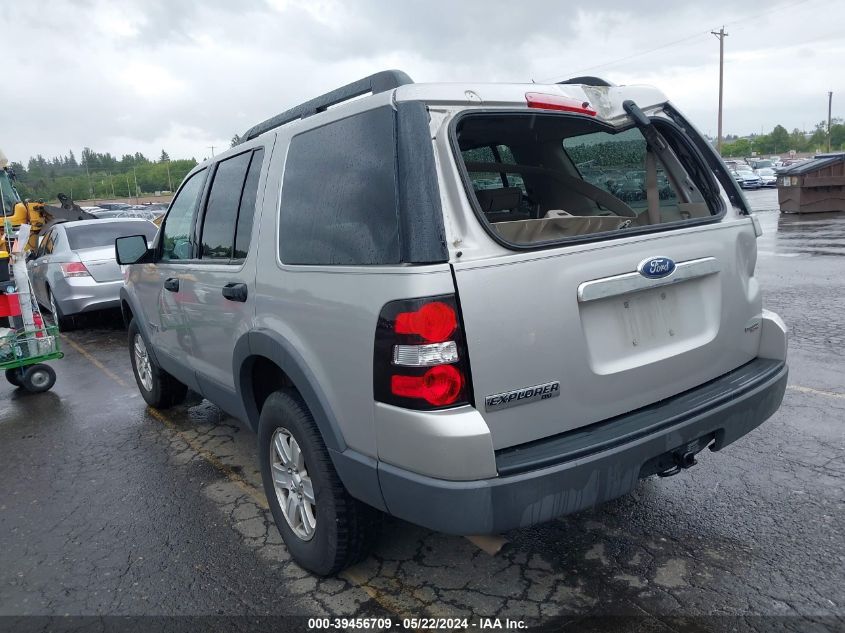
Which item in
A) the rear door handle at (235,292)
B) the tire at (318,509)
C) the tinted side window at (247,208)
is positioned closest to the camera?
the tire at (318,509)

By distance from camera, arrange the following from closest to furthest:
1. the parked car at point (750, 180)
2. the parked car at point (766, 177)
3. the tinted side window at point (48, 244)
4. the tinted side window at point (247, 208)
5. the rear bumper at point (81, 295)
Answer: the tinted side window at point (247, 208), the rear bumper at point (81, 295), the tinted side window at point (48, 244), the parked car at point (750, 180), the parked car at point (766, 177)

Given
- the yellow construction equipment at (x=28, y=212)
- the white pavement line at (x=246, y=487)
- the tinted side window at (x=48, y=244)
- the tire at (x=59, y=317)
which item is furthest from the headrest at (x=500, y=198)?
the yellow construction equipment at (x=28, y=212)

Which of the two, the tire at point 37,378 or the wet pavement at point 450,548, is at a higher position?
the tire at point 37,378

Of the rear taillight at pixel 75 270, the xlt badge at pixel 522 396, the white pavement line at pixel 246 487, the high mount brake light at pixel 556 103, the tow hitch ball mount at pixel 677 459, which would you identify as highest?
the high mount brake light at pixel 556 103

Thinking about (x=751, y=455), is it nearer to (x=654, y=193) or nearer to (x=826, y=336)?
(x=654, y=193)

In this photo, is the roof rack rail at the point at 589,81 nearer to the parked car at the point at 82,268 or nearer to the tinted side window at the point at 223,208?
the tinted side window at the point at 223,208

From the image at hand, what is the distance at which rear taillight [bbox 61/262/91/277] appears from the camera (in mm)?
9125

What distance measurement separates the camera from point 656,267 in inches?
105

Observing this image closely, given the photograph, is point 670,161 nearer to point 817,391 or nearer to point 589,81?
point 589,81

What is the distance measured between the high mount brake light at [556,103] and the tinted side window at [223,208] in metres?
1.58

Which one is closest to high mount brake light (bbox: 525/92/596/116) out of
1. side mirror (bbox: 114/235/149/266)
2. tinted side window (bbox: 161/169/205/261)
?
tinted side window (bbox: 161/169/205/261)

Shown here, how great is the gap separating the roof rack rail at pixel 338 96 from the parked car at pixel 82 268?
244 inches

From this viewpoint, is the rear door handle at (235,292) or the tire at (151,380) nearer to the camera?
the rear door handle at (235,292)

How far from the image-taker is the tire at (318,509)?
2752 mm
